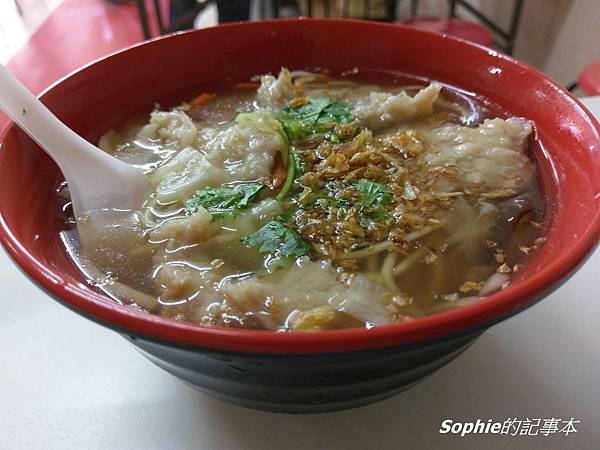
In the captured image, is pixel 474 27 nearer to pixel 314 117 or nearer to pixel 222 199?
pixel 314 117

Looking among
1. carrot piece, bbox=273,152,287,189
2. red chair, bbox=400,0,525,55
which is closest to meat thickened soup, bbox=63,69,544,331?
carrot piece, bbox=273,152,287,189

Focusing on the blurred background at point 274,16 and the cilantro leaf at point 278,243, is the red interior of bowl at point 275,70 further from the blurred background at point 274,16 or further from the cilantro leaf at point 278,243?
the blurred background at point 274,16

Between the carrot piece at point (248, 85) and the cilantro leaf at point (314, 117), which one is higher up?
the cilantro leaf at point (314, 117)

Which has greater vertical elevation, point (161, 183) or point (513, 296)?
point (513, 296)

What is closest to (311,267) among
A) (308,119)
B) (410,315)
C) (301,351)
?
(410,315)

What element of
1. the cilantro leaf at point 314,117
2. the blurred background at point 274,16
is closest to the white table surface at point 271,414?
the cilantro leaf at point 314,117

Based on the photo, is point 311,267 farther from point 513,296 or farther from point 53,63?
point 53,63
